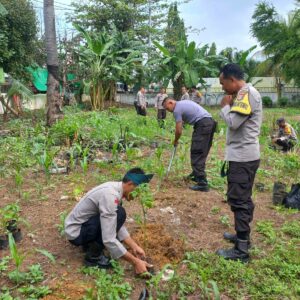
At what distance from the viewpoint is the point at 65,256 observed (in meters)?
3.40

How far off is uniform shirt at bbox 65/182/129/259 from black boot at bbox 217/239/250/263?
946 millimetres

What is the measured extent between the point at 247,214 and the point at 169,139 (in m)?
5.78

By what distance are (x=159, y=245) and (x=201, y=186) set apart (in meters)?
2.05

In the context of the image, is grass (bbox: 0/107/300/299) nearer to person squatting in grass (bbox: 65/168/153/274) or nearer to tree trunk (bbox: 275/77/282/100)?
person squatting in grass (bbox: 65/168/153/274)

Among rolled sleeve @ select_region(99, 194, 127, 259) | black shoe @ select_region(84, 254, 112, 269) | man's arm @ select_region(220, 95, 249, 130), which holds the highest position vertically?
man's arm @ select_region(220, 95, 249, 130)

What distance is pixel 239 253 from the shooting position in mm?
3424

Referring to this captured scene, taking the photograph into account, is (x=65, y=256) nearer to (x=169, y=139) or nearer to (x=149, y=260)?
(x=149, y=260)

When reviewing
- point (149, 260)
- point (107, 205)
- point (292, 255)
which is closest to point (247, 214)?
point (292, 255)

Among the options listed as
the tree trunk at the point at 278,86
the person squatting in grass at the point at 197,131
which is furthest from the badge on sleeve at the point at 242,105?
the tree trunk at the point at 278,86

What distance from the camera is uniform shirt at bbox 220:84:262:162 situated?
3295 millimetres

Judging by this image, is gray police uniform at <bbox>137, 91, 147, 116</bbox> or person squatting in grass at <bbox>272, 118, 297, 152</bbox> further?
gray police uniform at <bbox>137, 91, 147, 116</bbox>

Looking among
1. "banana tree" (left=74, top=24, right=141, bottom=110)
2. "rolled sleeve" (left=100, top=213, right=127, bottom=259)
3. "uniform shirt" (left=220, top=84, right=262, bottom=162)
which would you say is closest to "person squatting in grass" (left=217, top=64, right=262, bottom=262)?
"uniform shirt" (left=220, top=84, right=262, bottom=162)

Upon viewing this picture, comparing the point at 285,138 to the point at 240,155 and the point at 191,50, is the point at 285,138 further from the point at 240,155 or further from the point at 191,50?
the point at 191,50

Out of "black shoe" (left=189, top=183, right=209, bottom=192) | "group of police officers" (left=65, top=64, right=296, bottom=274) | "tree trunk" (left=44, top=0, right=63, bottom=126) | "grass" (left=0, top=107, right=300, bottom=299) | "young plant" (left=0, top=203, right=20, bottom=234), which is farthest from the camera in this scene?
"tree trunk" (left=44, top=0, right=63, bottom=126)
